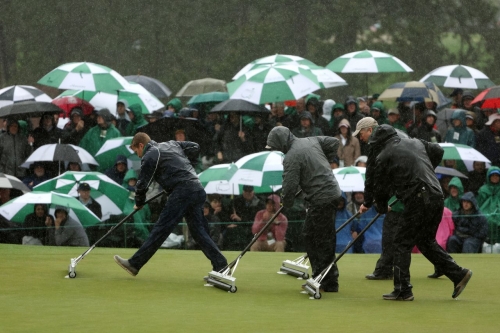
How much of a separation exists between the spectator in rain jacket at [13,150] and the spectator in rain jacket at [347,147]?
19.2ft

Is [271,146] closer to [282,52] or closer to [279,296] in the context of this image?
[279,296]

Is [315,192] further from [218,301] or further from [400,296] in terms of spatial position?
[218,301]

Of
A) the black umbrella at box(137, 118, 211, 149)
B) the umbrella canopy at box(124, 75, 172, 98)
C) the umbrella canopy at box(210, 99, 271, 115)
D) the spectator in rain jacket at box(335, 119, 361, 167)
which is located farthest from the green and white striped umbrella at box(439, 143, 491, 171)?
the umbrella canopy at box(124, 75, 172, 98)

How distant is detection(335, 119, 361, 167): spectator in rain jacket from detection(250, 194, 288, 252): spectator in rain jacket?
2.61 meters

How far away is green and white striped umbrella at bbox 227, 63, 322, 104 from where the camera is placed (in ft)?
68.3

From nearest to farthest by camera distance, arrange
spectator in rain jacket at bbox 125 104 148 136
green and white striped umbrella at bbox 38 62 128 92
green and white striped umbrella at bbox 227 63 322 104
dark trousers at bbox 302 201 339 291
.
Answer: dark trousers at bbox 302 201 339 291
green and white striped umbrella at bbox 227 63 322 104
green and white striped umbrella at bbox 38 62 128 92
spectator in rain jacket at bbox 125 104 148 136

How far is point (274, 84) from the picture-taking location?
21047 mm

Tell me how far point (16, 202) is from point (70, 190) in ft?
5.02

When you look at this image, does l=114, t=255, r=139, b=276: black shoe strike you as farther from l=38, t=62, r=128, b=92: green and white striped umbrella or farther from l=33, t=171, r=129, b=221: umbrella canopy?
l=38, t=62, r=128, b=92: green and white striped umbrella

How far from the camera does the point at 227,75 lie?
32.9 meters

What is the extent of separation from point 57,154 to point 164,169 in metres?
7.31

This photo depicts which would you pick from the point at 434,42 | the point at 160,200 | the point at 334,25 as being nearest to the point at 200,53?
the point at 334,25

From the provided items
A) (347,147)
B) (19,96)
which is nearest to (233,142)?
(347,147)

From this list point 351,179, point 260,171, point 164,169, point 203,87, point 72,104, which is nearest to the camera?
point 164,169
